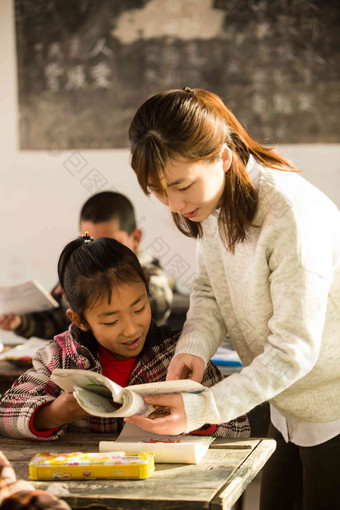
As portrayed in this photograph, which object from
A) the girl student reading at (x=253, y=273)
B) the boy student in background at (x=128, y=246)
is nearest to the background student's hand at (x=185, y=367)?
the girl student reading at (x=253, y=273)

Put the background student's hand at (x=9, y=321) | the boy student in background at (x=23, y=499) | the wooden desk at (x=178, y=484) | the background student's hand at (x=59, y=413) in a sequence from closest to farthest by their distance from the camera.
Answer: the boy student in background at (x=23, y=499)
the wooden desk at (x=178, y=484)
the background student's hand at (x=59, y=413)
the background student's hand at (x=9, y=321)

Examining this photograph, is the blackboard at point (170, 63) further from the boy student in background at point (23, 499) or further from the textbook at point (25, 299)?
the boy student in background at point (23, 499)

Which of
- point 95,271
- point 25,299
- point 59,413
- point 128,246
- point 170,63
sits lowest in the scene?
point 25,299

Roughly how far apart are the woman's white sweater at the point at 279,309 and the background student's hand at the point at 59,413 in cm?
27

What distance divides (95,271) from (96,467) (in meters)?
0.54

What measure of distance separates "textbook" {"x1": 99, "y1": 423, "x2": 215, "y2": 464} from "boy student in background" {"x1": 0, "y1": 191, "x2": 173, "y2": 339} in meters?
1.24

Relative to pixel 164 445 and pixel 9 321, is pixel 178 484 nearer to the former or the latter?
pixel 164 445

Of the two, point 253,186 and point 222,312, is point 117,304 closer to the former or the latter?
point 222,312

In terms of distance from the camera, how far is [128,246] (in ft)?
9.93

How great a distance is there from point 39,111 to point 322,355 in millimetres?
3270

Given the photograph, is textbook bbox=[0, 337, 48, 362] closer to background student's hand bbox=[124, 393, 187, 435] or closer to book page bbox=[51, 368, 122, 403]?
book page bbox=[51, 368, 122, 403]

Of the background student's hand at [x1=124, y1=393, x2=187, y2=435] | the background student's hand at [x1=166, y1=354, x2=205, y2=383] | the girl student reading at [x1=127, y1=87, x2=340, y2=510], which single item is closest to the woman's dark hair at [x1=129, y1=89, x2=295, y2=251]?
the girl student reading at [x1=127, y1=87, x2=340, y2=510]

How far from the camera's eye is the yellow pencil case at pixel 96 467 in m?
1.33

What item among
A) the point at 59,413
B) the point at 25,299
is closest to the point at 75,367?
the point at 59,413
